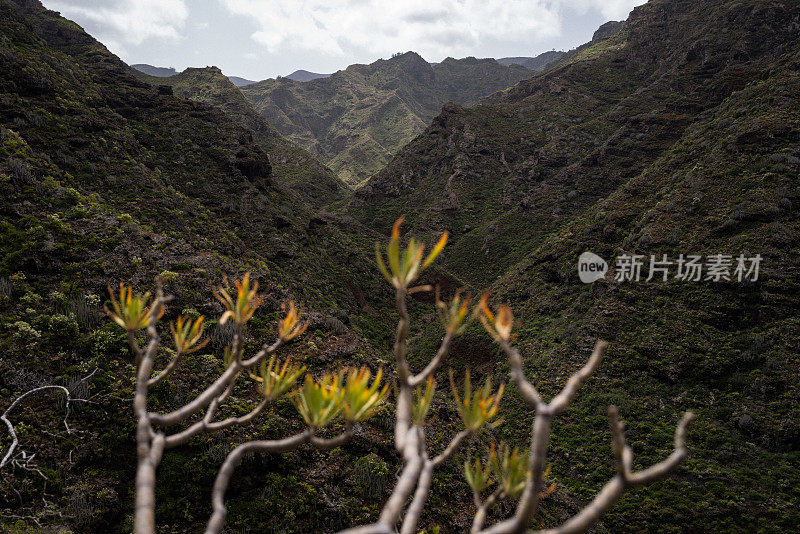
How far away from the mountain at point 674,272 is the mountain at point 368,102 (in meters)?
68.2

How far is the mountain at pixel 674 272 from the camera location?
36.0ft

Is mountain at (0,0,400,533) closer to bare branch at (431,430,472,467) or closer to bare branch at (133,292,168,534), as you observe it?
bare branch at (133,292,168,534)

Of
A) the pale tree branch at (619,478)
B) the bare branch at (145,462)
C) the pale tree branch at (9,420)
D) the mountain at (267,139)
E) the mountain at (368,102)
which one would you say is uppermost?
the mountain at (368,102)

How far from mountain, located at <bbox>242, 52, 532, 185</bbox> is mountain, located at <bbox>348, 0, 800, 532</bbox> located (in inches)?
2684

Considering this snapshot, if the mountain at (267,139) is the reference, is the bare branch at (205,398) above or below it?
below

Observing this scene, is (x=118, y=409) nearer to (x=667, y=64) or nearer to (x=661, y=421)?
(x=661, y=421)

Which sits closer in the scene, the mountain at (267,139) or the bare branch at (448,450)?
the bare branch at (448,450)

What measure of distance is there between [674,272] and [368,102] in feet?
483

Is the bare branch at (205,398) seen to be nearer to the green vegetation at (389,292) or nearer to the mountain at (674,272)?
the green vegetation at (389,292)

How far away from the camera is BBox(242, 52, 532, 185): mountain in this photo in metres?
112

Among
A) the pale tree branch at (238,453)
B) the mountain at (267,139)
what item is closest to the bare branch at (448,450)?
the pale tree branch at (238,453)

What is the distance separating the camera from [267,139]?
6994 cm

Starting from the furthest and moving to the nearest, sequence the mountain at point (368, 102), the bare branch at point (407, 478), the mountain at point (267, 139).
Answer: the mountain at point (368, 102), the mountain at point (267, 139), the bare branch at point (407, 478)

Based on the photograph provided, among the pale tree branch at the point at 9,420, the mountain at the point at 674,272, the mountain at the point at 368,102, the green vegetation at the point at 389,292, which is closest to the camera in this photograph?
the pale tree branch at the point at 9,420
